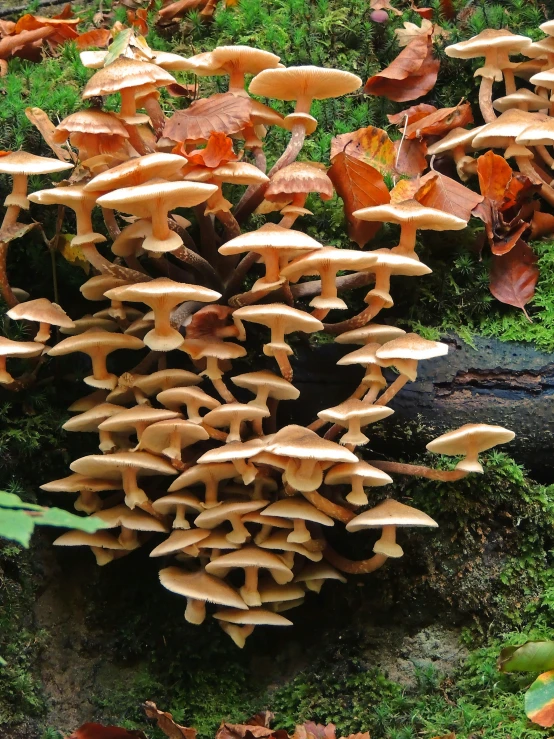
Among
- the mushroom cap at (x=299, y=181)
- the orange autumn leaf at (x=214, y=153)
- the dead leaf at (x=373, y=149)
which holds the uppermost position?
the orange autumn leaf at (x=214, y=153)

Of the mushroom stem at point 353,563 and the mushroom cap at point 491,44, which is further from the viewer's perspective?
the mushroom cap at point 491,44

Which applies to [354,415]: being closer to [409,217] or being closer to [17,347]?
[409,217]

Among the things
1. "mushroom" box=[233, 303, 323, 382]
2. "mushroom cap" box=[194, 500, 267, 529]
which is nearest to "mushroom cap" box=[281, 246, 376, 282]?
"mushroom" box=[233, 303, 323, 382]

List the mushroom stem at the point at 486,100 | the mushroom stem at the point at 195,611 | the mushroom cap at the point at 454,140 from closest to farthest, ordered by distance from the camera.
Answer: the mushroom stem at the point at 195,611 < the mushroom cap at the point at 454,140 < the mushroom stem at the point at 486,100

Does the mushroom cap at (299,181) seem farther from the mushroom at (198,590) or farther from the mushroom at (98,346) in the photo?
the mushroom at (198,590)

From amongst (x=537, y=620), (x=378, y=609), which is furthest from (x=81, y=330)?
(x=537, y=620)

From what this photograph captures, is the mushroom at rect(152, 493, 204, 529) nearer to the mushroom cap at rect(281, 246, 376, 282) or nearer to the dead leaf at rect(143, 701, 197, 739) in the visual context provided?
the dead leaf at rect(143, 701, 197, 739)

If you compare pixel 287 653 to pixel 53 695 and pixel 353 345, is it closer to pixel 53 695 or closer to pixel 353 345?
pixel 53 695

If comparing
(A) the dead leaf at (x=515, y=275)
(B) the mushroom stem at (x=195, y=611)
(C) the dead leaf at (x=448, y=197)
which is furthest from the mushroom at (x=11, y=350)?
(A) the dead leaf at (x=515, y=275)
